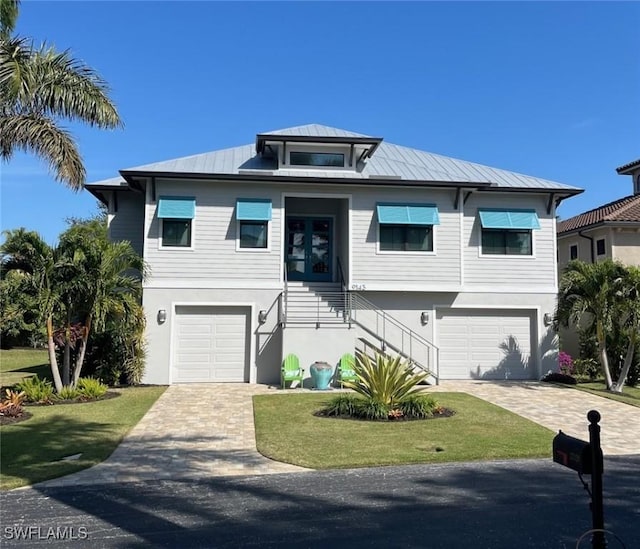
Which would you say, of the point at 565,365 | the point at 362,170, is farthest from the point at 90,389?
the point at 565,365

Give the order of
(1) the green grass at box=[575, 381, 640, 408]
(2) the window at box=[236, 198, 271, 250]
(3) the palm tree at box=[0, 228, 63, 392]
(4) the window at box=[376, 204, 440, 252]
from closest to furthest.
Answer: (3) the palm tree at box=[0, 228, 63, 392], (1) the green grass at box=[575, 381, 640, 408], (2) the window at box=[236, 198, 271, 250], (4) the window at box=[376, 204, 440, 252]

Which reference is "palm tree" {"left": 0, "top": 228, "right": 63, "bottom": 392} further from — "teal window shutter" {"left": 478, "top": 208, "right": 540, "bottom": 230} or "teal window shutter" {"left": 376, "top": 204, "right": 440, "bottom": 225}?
"teal window shutter" {"left": 478, "top": 208, "right": 540, "bottom": 230}

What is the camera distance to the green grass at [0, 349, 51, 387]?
693 inches

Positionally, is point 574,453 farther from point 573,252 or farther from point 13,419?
point 573,252

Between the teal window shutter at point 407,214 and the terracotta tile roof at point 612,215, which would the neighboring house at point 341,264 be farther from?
the terracotta tile roof at point 612,215

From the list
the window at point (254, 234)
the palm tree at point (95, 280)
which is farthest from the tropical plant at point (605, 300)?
the palm tree at point (95, 280)

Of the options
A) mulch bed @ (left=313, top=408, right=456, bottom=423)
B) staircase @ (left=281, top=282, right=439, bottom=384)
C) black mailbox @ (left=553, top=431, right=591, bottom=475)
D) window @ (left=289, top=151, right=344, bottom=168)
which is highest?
window @ (left=289, top=151, right=344, bottom=168)

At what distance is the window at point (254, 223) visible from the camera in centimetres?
1628

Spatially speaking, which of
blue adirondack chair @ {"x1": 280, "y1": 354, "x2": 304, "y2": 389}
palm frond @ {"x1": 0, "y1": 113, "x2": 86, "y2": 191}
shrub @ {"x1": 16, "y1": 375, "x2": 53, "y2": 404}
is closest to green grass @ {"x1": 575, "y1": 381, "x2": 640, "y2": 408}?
blue adirondack chair @ {"x1": 280, "y1": 354, "x2": 304, "y2": 389}

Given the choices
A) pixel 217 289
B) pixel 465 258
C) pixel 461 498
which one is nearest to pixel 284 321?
pixel 217 289

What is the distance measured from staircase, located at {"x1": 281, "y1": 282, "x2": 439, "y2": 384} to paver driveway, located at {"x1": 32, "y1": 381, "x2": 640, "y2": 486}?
1.16 m

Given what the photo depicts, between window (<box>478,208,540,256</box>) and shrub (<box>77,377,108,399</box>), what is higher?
window (<box>478,208,540,256</box>)

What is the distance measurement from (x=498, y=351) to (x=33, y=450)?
45.8ft

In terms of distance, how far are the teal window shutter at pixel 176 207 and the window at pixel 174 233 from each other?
34cm
